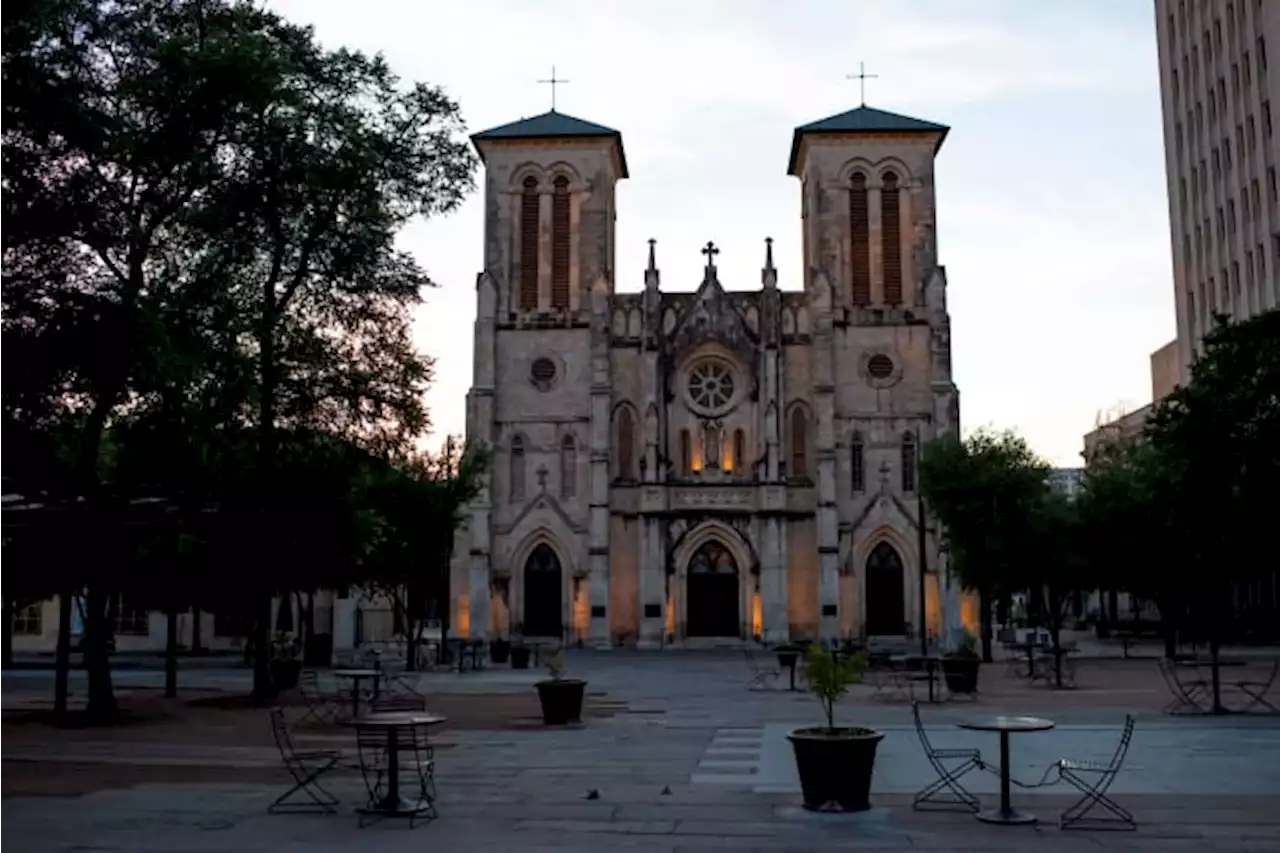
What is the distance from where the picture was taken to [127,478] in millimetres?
25781

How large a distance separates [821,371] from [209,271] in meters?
35.4

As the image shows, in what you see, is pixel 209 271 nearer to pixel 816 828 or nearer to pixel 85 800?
pixel 85 800

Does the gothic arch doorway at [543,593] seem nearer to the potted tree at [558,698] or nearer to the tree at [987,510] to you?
the tree at [987,510]

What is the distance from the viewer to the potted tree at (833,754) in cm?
1198

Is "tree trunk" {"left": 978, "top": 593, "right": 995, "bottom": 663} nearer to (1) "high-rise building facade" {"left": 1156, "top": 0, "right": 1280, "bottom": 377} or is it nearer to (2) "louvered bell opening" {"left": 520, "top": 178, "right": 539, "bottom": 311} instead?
(1) "high-rise building facade" {"left": 1156, "top": 0, "right": 1280, "bottom": 377}

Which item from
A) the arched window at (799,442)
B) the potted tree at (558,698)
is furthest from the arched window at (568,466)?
the potted tree at (558,698)

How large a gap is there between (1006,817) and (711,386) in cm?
4459

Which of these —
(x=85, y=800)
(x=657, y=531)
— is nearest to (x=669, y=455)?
(x=657, y=531)

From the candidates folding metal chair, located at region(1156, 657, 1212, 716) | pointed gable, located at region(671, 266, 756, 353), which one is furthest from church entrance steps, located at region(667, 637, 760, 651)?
folding metal chair, located at region(1156, 657, 1212, 716)

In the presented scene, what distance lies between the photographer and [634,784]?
14.4 m

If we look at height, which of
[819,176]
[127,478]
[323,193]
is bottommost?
[127,478]

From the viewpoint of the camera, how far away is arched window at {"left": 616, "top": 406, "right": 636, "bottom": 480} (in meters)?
55.8

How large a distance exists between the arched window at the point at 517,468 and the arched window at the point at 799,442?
11.3 metres

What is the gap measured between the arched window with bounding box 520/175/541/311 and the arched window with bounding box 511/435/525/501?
233 inches
